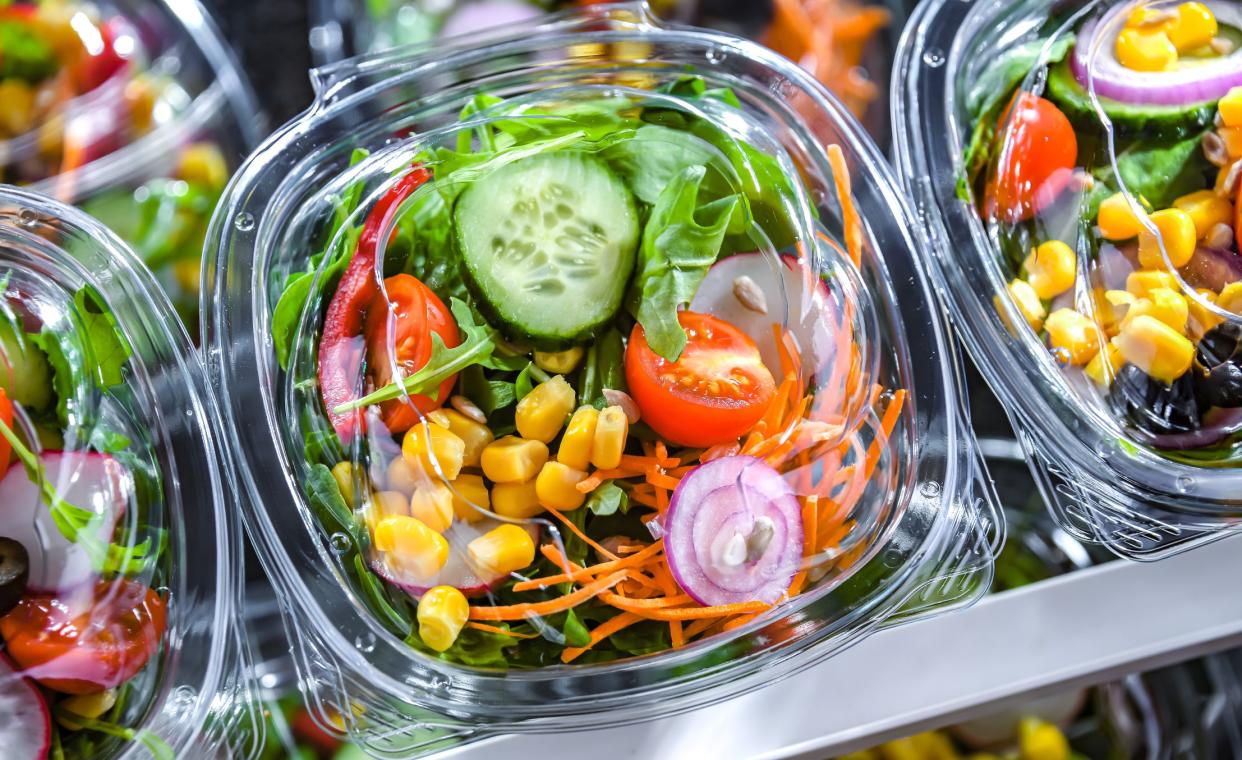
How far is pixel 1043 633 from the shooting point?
4.24 ft

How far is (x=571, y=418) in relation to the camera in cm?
118

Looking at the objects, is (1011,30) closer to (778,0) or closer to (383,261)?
(778,0)

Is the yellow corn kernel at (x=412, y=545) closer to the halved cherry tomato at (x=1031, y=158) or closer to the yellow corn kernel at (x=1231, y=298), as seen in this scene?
the halved cherry tomato at (x=1031, y=158)

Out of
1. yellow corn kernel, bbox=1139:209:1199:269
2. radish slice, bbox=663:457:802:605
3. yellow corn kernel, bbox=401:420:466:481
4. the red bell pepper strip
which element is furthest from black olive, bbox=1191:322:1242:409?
the red bell pepper strip

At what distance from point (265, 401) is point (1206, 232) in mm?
1324

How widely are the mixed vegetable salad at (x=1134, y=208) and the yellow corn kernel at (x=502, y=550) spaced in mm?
792

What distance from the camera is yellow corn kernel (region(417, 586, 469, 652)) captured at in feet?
3.78

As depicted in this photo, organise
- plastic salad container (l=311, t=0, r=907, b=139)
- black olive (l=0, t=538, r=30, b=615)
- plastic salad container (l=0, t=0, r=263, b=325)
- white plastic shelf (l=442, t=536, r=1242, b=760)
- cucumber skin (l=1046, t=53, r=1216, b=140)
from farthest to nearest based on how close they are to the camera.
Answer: plastic salad container (l=311, t=0, r=907, b=139), plastic salad container (l=0, t=0, r=263, b=325), cucumber skin (l=1046, t=53, r=1216, b=140), white plastic shelf (l=442, t=536, r=1242, b=760), black olive (l=0, t=538, r=30, b=615)

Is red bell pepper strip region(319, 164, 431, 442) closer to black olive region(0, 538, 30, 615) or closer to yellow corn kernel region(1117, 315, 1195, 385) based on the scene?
black olive region(0, 538, 30, 615)

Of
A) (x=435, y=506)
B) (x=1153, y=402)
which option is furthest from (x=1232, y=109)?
(x=435, y=506)

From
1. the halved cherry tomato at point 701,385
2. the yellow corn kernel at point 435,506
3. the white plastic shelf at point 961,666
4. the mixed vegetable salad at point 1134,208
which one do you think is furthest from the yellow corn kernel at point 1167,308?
the yellow corn kernel at point 435,506

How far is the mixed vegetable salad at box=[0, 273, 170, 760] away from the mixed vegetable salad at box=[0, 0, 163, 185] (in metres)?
0.73

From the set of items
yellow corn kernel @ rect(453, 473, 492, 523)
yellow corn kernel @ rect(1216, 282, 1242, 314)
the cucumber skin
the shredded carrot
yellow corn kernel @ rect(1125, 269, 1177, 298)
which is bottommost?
the shredded carrot

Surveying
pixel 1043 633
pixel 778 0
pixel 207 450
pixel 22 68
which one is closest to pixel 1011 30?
pixel 778 0
